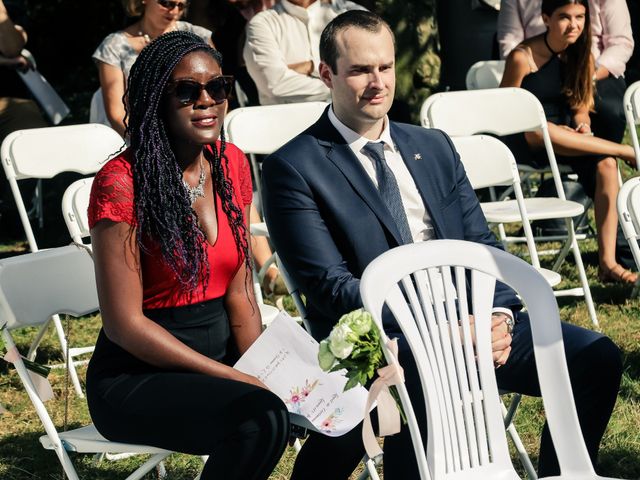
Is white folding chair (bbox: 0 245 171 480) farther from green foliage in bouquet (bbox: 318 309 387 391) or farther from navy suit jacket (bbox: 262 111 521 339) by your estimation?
green foliage in bouquet (bbox: 318 309 387 391)

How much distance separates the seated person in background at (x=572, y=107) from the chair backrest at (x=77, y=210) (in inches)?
118

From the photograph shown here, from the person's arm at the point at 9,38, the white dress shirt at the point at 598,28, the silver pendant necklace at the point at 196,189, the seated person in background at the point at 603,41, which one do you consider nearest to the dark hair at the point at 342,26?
the silver pendant necklace at the point at 196,189

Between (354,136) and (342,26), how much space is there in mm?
380

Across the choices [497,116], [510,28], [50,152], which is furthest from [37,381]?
[510,28]

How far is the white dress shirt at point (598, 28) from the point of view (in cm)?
782

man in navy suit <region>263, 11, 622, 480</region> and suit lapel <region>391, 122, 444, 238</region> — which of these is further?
suit lapel <region>391, 122, 444, 238</region>

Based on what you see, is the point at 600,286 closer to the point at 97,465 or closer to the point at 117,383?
the point at 97,465

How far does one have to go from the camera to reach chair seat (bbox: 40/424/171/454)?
340 cm

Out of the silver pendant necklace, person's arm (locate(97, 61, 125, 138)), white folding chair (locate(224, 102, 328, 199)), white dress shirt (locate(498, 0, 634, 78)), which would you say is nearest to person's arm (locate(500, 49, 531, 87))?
white dress shirt (locate(498, 0, 634, 78))

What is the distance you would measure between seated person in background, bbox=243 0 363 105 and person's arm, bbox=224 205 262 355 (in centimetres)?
353

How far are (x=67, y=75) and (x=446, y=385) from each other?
11.8 meters

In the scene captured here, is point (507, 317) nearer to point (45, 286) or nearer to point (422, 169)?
point (422, 169)

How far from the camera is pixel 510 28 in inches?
320

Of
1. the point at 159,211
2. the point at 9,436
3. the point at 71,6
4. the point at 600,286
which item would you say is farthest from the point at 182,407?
the point at 71,6
